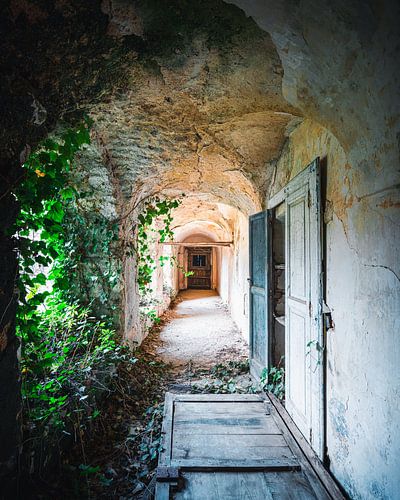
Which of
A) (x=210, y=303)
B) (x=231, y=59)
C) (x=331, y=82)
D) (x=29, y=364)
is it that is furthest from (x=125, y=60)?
(x=210, y=303)

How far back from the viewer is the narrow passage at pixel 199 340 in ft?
17.7

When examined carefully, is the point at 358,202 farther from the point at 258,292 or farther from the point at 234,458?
the point at 258,292

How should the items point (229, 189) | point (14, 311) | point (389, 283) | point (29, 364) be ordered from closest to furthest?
point (389, 283), point (14, 311), point (29, 364), point (229, 189)

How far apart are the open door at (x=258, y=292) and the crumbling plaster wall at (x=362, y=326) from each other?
165cm

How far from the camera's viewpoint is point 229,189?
5.26 meters

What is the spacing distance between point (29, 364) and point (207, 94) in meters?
2.44

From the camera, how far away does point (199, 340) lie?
6.62 meters

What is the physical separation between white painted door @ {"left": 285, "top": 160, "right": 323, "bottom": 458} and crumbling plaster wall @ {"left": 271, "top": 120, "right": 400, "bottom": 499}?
99mm

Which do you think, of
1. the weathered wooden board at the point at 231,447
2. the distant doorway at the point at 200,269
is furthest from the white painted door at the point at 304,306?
the distant doorway at the point at 200,269

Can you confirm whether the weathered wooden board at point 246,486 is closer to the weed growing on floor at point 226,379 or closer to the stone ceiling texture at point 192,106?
the weed growing on floor at point 226,379

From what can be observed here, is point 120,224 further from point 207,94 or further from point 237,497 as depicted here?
point 237,497

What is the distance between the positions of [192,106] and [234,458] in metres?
2.87

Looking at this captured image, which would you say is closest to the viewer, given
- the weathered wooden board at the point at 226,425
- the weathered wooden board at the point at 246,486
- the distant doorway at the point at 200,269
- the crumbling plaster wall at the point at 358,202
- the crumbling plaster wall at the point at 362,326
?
the crumbling plaster wall at the point at 358,202

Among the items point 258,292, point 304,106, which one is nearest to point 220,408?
point 258,292
